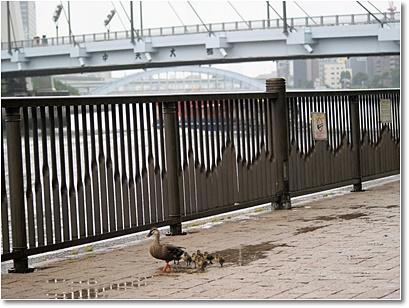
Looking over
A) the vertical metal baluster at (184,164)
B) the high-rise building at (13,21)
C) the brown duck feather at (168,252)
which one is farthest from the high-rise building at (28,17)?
the brown duck feather at (168,252)

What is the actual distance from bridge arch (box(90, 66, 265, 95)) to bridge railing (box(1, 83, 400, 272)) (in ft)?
0.29

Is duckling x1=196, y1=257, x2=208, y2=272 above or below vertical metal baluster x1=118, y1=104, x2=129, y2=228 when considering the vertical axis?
below

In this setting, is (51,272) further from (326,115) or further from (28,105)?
(326,115)

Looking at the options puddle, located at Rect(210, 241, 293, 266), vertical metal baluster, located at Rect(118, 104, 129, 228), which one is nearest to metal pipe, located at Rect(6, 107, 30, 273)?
vertical metal baluster, located at Rect(118, 104, 129, 228)

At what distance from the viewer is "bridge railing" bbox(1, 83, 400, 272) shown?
192 inches

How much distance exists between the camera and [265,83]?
6441 mm

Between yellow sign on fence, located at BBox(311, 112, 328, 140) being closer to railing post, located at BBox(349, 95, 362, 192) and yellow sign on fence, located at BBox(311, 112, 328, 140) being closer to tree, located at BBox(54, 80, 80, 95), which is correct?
railing post, located at BBox(349, 95, 362, 192)

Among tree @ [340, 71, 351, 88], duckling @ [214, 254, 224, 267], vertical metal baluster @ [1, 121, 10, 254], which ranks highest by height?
tree @ [340, 71, 351, 88]

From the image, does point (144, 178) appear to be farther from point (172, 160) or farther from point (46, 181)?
point (46, 181)

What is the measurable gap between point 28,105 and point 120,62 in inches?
91.6

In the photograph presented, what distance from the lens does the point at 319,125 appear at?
7.22 meters

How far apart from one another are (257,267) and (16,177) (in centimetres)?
119

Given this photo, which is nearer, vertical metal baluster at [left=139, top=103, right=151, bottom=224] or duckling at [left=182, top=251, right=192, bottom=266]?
duckling at [left=182, top=251, right=192, bottom=266]

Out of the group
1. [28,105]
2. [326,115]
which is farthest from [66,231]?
[326,115]
